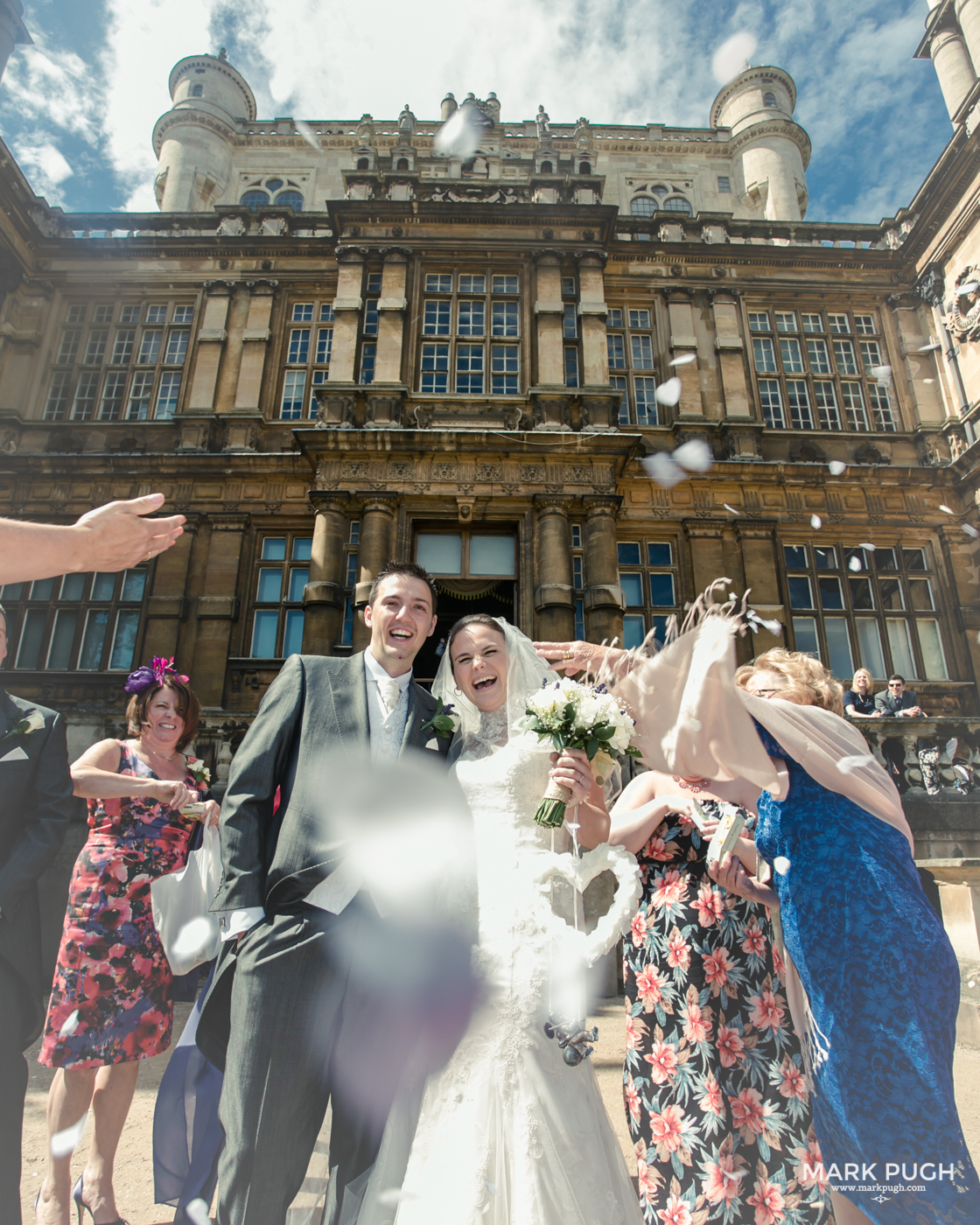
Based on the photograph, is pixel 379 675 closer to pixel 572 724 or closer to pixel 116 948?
pixel 572 724

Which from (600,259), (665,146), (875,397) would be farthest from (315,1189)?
(665,146)

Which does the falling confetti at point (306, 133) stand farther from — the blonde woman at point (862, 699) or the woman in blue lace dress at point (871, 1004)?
the woman in blue lace dress at point (871, 1004)

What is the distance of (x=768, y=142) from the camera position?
21.1m

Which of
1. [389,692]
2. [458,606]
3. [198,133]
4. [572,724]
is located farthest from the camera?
[198,133]

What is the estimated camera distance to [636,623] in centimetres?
1253

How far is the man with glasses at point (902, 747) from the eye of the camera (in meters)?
9.18

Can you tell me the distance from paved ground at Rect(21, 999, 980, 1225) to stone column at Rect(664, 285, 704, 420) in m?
11.2

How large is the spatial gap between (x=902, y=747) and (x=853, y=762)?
862cm

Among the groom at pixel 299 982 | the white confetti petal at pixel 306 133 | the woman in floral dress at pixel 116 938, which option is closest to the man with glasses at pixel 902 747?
the groom at pixel 299 982

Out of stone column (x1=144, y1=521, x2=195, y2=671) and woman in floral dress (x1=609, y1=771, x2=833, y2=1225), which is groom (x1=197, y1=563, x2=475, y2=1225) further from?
stone column (x1=144, y1=521, x2=195, y2=671)

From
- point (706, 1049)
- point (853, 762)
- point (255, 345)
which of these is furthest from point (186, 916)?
point (255, 345)

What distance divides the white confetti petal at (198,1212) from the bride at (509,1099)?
37.3 inches

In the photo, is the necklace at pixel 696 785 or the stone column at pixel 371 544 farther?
the stone column at pixel 371 544

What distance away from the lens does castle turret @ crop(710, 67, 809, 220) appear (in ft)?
67.6
